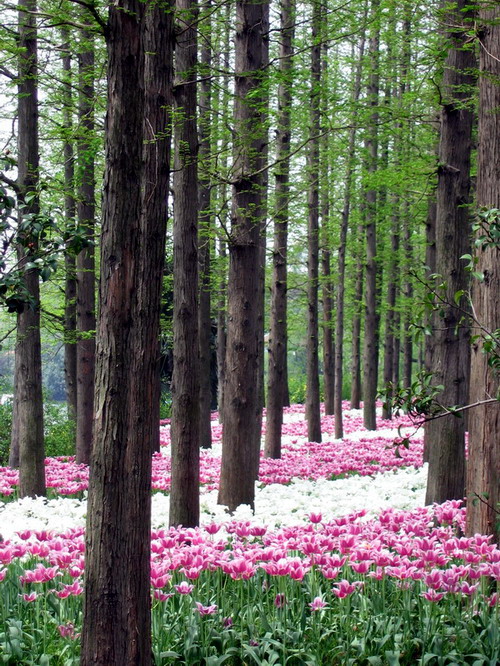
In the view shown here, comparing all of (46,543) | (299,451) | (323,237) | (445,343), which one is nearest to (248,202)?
(445,343)

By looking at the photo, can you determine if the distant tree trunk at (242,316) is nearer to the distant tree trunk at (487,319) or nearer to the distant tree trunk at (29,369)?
the distant tree trunk at (29,369)

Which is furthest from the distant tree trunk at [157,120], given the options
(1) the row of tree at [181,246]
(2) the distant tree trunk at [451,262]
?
(2) the distant tree trunk at [451,262]

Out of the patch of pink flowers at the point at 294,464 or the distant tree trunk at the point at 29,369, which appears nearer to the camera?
→ the distant tree trunk at the point at 29,369

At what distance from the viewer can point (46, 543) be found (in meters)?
4.90

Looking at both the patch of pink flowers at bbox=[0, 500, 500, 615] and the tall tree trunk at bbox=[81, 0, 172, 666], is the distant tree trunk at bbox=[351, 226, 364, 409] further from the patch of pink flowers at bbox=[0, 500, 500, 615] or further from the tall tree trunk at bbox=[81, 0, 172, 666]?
the tall tree trunk at bbox=[81, 0, 172, 666]

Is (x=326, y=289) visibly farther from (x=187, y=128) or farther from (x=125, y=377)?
(x=125, y=377)

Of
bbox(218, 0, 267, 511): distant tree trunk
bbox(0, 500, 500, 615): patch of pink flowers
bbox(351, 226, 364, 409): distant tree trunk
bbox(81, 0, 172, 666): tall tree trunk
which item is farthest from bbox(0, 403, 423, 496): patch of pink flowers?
bbox(351, 226, 364, 409): distant tree trunk

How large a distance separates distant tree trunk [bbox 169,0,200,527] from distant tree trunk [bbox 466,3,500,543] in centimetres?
270

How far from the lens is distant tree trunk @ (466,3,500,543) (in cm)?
566

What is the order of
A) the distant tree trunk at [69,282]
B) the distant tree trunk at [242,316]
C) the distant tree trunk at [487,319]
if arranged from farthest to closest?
the distant tree trunk at [69,282]
the distant tree trunk at [242,316]
the distant tree trunk at [487,319]

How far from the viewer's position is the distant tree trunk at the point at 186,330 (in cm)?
710

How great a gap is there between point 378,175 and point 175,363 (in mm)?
5821

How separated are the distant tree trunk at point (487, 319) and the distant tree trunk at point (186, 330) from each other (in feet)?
8.86

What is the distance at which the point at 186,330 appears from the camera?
7.29 meters
